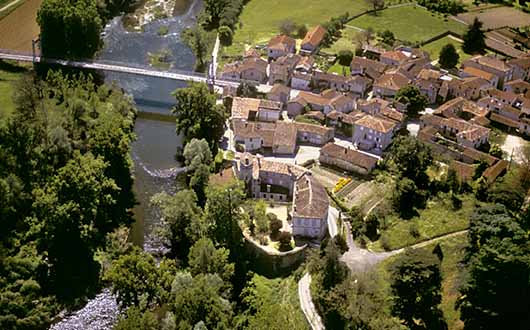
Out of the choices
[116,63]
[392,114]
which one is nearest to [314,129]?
[392,114]

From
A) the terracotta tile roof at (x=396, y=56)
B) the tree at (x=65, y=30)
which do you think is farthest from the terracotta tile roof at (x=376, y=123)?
the tree at (x=65, y=30)

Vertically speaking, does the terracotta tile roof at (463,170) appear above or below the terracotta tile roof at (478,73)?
below

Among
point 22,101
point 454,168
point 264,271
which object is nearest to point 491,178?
point 454,168

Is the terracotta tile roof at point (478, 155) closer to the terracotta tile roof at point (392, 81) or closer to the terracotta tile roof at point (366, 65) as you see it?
the terracotta tile roof at point (392, 81)

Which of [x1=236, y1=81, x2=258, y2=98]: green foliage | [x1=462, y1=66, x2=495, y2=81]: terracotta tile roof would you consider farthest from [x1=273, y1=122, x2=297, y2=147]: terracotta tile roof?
[x1=462, y1=66, x2=495, y2=81]: terracotta tile roof

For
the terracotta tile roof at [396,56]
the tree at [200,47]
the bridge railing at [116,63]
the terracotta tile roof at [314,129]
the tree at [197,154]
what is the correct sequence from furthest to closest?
the tree at [200,47]
the terracotta tile roof at [396,56]
the bridge railing at [116,63]
the terracotta tile roof at [314,129]
the tree at [197,154]
